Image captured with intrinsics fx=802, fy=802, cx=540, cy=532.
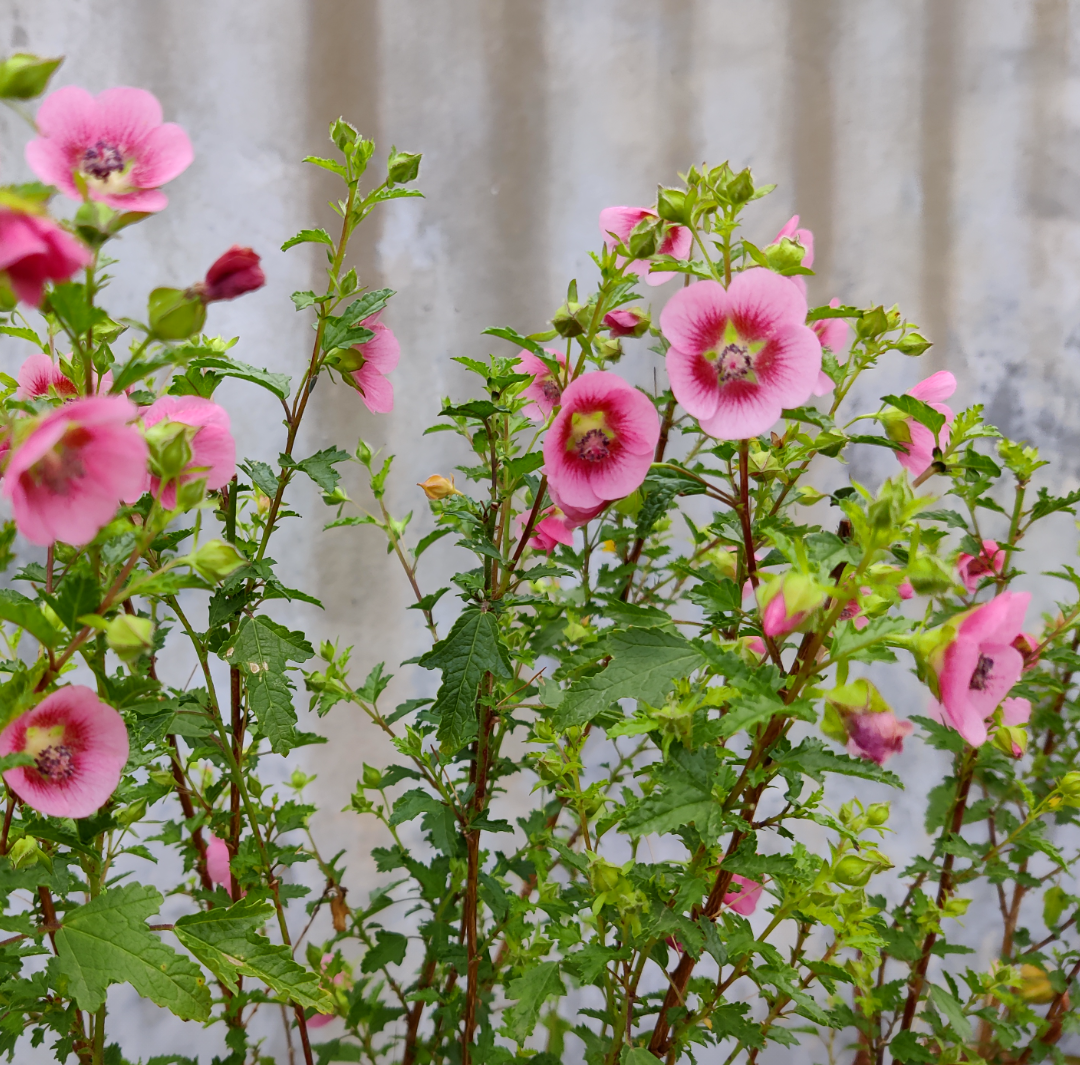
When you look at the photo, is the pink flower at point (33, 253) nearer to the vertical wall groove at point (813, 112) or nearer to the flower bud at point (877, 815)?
the flower bud at point (877, 815)

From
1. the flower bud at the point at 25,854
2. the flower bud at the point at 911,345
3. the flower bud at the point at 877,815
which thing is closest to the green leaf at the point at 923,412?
the flower bud at the point at 911,345

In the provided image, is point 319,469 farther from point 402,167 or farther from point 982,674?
point 982,674

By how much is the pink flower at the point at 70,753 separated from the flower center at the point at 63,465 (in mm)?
121

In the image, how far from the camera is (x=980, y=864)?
89 cm

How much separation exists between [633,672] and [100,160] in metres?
0.44

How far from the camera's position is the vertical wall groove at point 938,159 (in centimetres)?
134

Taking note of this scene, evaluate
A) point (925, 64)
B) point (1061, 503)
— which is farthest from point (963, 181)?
point (1061, 503)

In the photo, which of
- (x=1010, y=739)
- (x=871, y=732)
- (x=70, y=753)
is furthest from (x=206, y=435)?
(x=1010, y=739)

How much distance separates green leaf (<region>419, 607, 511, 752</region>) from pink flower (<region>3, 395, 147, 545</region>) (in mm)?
273

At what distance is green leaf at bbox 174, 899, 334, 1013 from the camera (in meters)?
0.51

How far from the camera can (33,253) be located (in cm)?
32

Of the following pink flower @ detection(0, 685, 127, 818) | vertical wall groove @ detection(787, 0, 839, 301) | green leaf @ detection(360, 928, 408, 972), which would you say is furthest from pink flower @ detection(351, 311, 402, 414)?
vertical wall groove @ detection(787, 0, 839, 301)

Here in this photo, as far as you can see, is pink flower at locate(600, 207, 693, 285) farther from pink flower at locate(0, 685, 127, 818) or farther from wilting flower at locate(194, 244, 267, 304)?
pink flower at locate(0, 685, 127, 818)

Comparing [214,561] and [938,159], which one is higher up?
[938,159]
